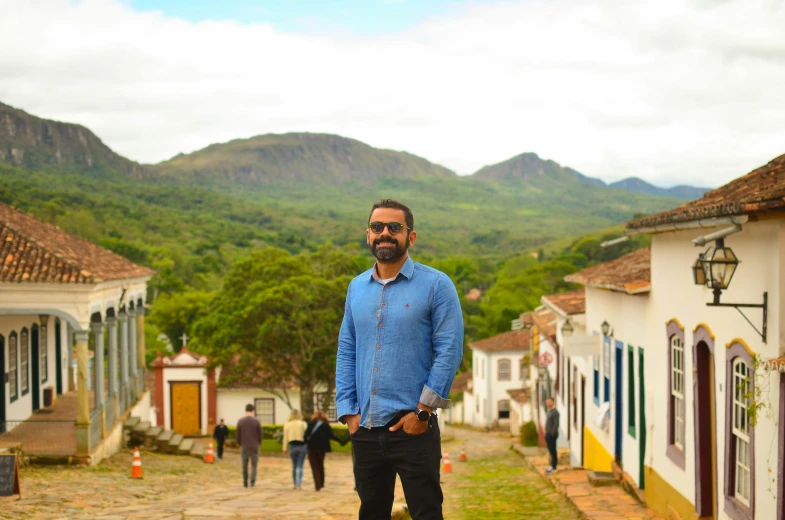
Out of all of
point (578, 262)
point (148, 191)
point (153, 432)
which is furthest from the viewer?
point (148, 191)

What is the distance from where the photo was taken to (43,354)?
69.9 ft

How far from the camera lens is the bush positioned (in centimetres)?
2827

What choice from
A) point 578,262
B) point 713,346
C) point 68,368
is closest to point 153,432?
point 68,368

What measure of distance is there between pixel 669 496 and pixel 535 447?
1714 centimetres

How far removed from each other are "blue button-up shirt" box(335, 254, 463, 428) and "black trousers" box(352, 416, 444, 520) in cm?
11

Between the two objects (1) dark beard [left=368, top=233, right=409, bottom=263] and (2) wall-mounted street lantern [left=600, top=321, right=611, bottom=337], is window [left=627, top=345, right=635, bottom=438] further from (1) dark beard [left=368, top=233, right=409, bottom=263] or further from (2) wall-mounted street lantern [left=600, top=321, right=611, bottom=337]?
(1) dark beard [left=368, top=233, right=409, bottom=263]

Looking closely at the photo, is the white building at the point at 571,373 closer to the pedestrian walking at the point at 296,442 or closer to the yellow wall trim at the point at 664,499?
the yellow wall trim at the point at 664,499

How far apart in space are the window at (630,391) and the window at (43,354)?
45.8ft

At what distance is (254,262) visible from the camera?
33594 millimetres

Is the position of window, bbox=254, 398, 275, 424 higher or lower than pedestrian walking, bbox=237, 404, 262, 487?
lower

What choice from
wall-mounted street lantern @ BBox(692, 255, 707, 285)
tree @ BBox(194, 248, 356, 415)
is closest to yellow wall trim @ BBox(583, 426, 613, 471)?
wall-mounted street lantern @ BBox(692, 255, 707, 285)

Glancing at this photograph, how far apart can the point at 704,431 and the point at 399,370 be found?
576 centimetres

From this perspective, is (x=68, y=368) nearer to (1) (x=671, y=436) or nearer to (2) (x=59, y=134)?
(1) (x=671, y=436)

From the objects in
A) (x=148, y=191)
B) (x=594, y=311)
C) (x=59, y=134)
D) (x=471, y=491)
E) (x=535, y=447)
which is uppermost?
(x=59, y=134)
